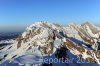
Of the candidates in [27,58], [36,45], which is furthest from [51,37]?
[27,58]

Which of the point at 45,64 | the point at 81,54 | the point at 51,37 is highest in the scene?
the point at 51,37

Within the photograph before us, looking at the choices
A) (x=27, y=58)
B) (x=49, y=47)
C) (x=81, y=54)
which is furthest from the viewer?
(x=81, y=54)

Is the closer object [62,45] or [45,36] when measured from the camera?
[62,45]

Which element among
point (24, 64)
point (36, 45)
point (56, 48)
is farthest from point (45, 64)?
point (36, 45)

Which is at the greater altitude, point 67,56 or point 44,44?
point 44,44

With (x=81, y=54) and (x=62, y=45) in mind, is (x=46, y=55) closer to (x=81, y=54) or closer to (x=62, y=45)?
(x=62, y=45)

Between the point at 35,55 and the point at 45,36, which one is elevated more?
the point at 45,36

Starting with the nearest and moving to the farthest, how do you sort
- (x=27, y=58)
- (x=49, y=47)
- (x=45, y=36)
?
(x=27, y=58) → (x=49, y=47) → (x=45, y=36)

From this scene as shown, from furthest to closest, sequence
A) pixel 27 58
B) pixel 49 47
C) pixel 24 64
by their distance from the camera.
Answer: pixel 49 47 → pixel 27 58 → pixel 24 64

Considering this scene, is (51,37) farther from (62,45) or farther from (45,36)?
(62,45)
